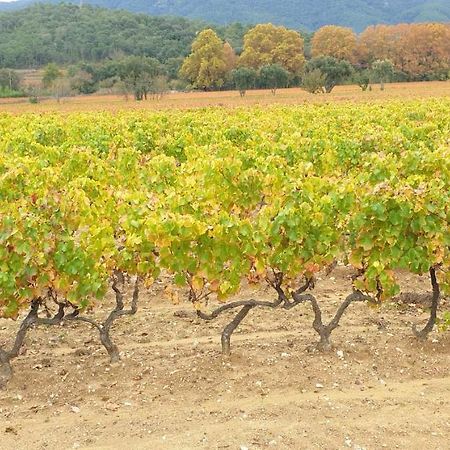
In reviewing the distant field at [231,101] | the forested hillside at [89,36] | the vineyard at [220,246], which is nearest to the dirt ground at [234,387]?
the vineyard at [220,246]

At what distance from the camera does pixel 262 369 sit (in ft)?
20.9

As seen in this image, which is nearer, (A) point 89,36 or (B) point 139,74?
(B) point 139,74

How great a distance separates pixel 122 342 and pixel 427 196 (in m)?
3.64

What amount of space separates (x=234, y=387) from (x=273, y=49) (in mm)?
76817

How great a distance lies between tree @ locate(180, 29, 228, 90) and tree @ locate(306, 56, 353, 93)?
10405 mm

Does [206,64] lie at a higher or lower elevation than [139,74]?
higher

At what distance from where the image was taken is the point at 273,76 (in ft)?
227

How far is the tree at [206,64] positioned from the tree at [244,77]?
291 cm

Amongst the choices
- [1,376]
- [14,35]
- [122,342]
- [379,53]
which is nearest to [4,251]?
[1,376]

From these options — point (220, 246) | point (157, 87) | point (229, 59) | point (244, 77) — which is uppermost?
point (229, 59)

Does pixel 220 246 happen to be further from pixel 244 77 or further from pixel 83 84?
pixel 83 84

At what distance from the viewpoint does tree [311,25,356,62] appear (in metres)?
82.4

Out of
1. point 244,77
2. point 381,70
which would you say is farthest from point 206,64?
point 381,70

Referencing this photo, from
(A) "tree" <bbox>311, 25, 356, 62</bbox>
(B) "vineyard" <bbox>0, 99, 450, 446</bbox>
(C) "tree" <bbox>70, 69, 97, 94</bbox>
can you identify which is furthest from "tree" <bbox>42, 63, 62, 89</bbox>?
(B) "vineyard" <bbox>0, 99, 450, 446</bbox>
